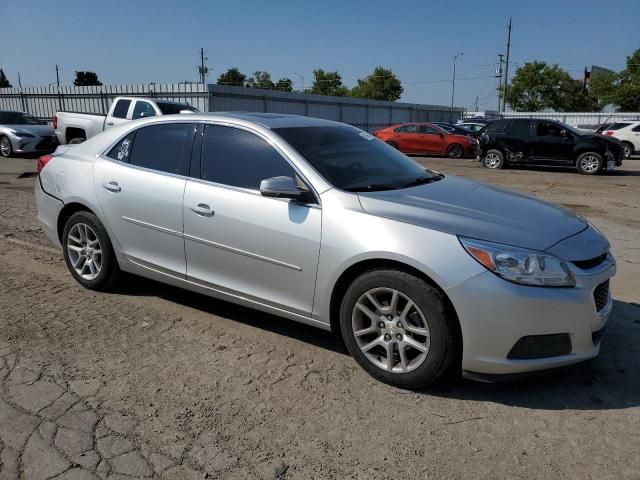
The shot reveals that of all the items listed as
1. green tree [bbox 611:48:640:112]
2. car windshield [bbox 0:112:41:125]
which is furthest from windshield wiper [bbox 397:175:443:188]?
green tree [bbox 611:48:640:112]

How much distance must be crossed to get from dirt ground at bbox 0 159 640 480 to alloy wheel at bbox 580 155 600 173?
12.6 metres

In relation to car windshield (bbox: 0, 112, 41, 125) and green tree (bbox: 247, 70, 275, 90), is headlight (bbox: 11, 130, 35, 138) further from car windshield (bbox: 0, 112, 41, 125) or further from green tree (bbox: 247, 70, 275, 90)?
green tree (bbox: 247, 70, 275, 90)

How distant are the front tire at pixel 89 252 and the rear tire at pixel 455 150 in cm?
1852

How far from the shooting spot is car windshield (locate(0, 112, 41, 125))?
16.6 meters

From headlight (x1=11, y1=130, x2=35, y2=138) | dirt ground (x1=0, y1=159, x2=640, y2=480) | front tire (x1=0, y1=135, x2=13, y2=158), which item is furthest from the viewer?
front tire (x1=0, y1=135, x2=13, y2=158)

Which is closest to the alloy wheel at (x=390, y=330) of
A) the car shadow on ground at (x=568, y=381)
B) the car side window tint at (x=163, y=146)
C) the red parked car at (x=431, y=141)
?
the car shadow on ground at (x=568, y=381)

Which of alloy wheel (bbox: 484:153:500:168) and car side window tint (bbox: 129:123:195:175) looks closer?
car side window tint (bbox: 129:123:195:175)

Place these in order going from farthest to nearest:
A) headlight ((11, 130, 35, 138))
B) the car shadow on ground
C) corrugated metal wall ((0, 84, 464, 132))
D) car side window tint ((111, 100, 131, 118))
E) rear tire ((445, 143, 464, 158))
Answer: corrugated metal wall ((0, 84, 464, 132))
rear tire ((445, 143, 464, 158))
headlight ((11, 130, 35, 138))
car side window tint ((111, 100, 131, 118))
the car shadow on ground

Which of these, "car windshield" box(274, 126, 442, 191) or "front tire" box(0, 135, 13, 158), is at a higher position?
"car windshield" box(274, 126, 442, 191)

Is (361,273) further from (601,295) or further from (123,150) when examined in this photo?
(123,150)

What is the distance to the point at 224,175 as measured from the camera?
3.92m

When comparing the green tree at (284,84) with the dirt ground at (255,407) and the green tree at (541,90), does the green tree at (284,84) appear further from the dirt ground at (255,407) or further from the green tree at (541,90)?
the dirt ground at (255,407)

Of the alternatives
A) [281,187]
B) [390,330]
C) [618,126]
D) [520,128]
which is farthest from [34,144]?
[618,126]

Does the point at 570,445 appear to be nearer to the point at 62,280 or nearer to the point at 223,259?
the point at 223,259
